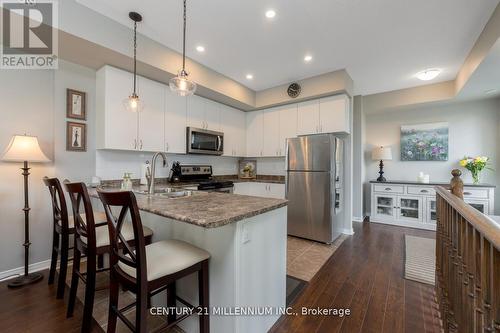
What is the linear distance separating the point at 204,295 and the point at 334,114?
3312mm

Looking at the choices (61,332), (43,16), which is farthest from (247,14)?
(61,332)

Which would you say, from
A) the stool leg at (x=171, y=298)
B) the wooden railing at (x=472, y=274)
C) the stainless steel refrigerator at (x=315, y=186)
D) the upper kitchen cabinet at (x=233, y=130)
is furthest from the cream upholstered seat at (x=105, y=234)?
the upper kitchen cabinet at (x=233, y=130)

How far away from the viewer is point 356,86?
4051mm

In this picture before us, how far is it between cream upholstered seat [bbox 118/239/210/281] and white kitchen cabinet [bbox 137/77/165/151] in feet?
6.39

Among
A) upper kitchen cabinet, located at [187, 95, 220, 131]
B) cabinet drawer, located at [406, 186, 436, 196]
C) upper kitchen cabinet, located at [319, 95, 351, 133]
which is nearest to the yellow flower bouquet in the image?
cabinet drawer, located at [406, 186, 436, 196]

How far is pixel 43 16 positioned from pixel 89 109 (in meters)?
1.05

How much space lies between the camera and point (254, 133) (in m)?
4.64

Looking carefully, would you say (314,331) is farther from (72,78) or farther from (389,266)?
(72,78)

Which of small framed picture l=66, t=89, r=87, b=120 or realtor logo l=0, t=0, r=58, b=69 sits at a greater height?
realtor logo l=0, t=0, r=58, b=69

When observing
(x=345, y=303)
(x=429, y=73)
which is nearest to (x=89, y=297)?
(x=345, y=303)

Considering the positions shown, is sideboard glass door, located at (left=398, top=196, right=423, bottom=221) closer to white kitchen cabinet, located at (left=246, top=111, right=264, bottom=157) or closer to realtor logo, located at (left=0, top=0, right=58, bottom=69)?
white kitchen cabinet, located at (left=246, top=111, right=264, bottom=157)

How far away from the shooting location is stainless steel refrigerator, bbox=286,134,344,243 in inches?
130

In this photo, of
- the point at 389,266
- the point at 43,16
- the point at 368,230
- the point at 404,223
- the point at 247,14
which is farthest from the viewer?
the point at 404,223

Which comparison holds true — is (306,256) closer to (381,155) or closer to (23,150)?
(381,155)
